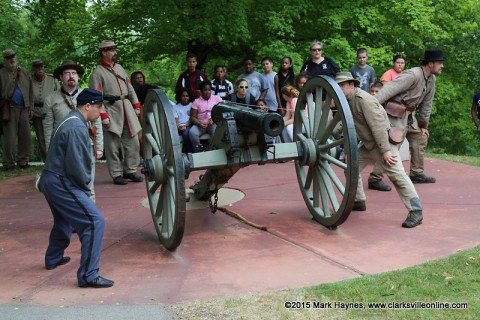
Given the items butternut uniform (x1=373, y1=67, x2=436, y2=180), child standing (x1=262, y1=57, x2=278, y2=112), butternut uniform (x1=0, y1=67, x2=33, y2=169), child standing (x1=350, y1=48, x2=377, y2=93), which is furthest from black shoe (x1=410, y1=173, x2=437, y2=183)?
butternut uniform (x1=0, y1=67, x2=33, y2=169)

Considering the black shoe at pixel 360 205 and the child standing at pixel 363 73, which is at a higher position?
the child standing at pixel 363 73

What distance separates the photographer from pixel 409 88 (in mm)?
7305

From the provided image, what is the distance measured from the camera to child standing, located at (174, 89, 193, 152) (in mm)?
10078

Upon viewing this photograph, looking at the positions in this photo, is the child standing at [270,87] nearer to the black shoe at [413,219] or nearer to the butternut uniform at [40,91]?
the butternut uniform at [40,91]

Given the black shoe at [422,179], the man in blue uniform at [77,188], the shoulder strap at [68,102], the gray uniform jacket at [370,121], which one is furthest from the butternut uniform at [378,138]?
the shoulder strap at [68,102]

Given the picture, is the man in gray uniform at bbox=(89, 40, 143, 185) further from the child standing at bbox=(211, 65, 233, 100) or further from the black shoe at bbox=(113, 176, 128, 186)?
the child standing at bbox=(211, 65, 233, 100)

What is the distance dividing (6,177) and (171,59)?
6.97 meters

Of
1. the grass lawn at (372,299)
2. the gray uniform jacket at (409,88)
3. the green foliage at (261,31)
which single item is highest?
the green foliage at (261,31)

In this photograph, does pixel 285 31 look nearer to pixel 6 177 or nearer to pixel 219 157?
pixel 6 177

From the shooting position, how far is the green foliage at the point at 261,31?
1204 cm

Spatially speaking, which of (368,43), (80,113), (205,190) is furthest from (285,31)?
(80,113)

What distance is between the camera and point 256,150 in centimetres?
570

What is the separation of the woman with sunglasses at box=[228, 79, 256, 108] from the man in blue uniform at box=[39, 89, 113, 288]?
5262mm

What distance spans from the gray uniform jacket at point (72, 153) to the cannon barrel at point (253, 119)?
4.42ft
